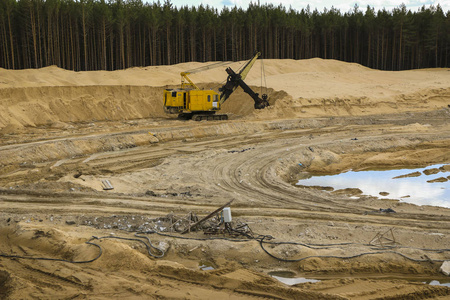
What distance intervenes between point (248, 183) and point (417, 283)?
29.4 feet

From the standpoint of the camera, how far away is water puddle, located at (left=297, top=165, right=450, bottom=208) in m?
15.6

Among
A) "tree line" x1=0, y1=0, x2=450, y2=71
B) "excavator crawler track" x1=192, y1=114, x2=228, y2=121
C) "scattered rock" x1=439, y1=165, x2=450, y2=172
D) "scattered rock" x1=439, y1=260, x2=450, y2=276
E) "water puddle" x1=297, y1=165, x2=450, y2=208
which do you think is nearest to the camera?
"scattered rock" x1=439, y1=260, x2=450, y2=276

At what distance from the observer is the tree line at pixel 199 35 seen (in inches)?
1785

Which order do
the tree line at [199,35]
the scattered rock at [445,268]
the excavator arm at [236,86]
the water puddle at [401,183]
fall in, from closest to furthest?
the scattered rock at [445,268] → the water puddle at [401,183] → the excavator arm at [236,86] → the tree line at [199,35]

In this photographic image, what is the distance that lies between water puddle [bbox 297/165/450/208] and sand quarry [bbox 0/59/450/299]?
474mm

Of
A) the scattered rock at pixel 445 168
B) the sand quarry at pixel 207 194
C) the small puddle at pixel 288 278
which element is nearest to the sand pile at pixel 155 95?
the sand quarry at pixel 207 194

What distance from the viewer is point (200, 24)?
2219 inches

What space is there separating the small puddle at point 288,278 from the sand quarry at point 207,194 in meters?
0.17

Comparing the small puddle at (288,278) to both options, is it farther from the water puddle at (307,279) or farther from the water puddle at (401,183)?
the water puddle at (401,183)

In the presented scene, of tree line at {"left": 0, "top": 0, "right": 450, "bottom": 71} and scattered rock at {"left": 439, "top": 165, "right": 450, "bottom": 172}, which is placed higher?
tree line at {"left": 0, "top": 0, "right": 450, "bottom": 71}

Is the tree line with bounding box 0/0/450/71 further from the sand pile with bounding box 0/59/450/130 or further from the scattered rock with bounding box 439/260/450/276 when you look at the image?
the scattered rock with bounding box 439/260/450/276

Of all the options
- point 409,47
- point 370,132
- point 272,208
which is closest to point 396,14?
point 409,47

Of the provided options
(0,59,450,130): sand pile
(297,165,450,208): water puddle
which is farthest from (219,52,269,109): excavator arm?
(297,165,450,208): water puddle

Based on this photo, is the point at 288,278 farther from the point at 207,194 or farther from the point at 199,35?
the point at 199,35
